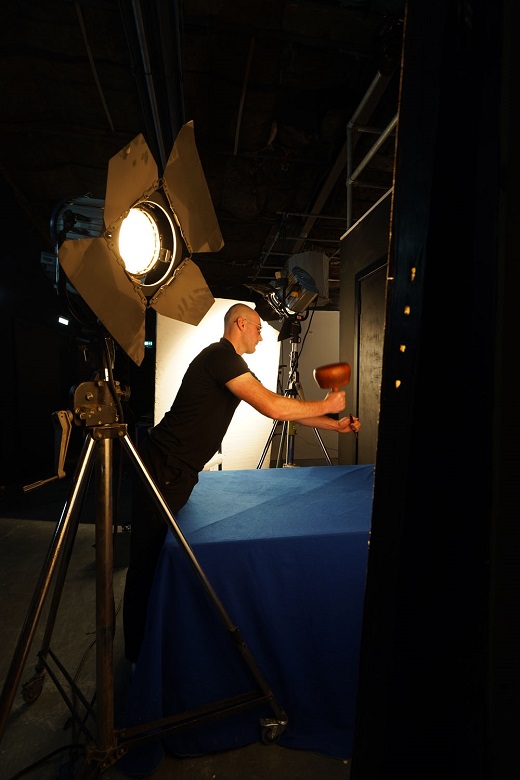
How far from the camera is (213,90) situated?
277 cm

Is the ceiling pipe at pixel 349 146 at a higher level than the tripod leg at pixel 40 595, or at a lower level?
higher

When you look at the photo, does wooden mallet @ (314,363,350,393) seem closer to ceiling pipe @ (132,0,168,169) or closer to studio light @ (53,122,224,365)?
studio light @ (53,122,224,365)

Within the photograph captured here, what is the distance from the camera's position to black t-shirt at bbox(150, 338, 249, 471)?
1.55 m

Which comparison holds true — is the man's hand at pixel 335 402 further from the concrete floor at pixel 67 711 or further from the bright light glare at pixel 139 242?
the concrete floor at pixel 67 711

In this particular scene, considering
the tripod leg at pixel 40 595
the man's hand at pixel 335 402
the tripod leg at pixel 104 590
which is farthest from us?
the man's hand at pixel 335 402

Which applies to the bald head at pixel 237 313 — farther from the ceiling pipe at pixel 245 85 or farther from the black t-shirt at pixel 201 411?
the ceiling pipe at pixel 245 85

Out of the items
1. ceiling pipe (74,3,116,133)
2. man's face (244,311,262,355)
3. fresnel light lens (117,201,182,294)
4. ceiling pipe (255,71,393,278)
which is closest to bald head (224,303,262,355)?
man's face (244,311,262,355)

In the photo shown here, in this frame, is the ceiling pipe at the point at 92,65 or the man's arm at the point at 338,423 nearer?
the man's arm at the point at 338,423

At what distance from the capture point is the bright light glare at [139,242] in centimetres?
93

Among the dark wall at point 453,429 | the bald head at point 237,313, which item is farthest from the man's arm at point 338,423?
the dark wall at point 453,429

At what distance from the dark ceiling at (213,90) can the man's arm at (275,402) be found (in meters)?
1.86

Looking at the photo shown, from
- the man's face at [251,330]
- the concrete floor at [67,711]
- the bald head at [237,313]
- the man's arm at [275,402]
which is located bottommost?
the concrete floor at [67,711]

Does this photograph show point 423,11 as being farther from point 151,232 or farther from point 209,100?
point 209,100

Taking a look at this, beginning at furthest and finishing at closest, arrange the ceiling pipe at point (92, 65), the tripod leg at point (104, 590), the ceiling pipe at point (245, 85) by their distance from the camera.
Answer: the ceiling pipe at point (245, 85)
the ceiling pipe at point (92, 65)
the tripod leg at point (104, 590)
